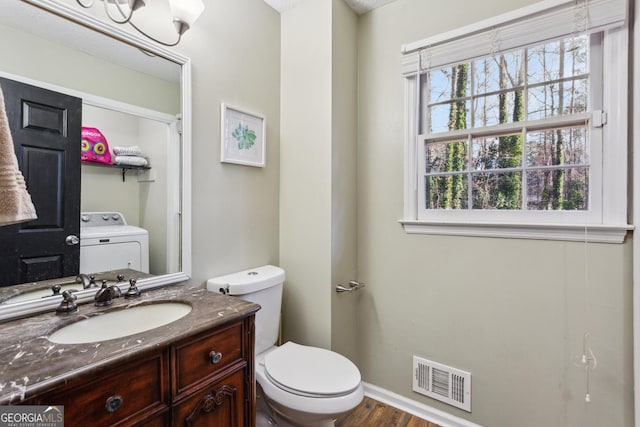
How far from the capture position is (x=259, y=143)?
5.82ft

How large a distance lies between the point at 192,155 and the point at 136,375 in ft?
3.19

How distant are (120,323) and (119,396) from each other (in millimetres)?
374

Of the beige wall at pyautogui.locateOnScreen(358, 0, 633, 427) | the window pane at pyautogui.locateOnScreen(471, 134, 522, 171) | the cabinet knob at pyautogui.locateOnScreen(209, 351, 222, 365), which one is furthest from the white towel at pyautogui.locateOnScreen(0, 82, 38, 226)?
the window pane at pyautogui.locateOnScreen(471, 134, 522, 171)

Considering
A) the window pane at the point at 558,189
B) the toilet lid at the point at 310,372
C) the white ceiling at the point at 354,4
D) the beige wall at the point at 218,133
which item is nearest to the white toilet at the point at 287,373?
the toilet lid at the point at 310,372

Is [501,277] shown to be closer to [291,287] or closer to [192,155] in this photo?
[291,287]

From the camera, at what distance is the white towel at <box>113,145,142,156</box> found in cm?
119

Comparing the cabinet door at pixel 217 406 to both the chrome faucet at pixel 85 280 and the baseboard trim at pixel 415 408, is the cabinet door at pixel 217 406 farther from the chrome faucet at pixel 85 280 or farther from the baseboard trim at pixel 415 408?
the baseboard trim at pixel 415 408

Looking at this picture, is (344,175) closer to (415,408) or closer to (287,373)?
(287,373)

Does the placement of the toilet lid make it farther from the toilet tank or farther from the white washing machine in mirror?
the white washing machine in mirror

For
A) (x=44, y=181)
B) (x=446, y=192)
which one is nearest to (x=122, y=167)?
(x=44, y=181)

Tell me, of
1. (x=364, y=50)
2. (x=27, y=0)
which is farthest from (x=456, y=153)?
(x=27, y=0)

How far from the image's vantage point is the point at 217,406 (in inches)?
38.6

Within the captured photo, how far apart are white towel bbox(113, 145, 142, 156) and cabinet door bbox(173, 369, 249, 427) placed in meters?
0.93

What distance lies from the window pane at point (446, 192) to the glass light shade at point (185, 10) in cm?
140
